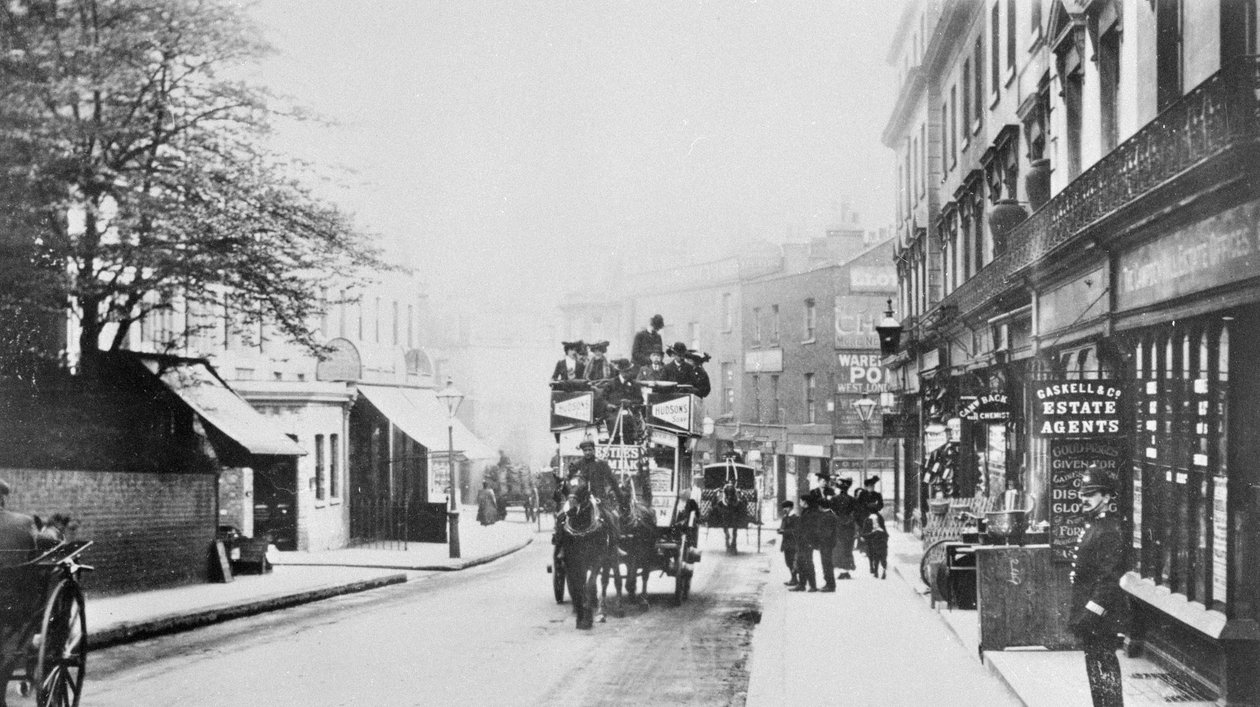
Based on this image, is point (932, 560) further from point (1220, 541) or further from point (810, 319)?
point (810, 319)

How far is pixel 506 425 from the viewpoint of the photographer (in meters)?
64.6

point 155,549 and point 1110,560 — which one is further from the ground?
point 1110,560

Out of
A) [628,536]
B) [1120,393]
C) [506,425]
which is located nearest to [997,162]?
[628,536]

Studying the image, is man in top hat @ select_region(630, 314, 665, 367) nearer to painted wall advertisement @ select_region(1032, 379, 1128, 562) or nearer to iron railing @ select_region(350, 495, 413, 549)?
painted wall advertisement @ select_region(1032, 379, 1128, 562)

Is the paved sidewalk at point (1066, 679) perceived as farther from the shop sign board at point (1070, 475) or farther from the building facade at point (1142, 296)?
the shop sign board at point (1070, 475)

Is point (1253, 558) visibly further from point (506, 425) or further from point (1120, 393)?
point (506, 425)

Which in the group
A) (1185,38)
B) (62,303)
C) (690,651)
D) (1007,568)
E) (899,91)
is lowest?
(690,651)

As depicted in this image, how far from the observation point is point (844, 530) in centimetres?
2369

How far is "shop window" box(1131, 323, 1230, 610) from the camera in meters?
9.90

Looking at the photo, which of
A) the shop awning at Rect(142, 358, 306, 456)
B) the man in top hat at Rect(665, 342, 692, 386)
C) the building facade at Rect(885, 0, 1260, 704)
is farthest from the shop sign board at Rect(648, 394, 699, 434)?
the shop awning at Rect(142, 358, 306, 456)

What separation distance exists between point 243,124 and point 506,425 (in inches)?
1751

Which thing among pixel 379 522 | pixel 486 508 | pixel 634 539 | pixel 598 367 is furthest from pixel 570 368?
pixel 486 508

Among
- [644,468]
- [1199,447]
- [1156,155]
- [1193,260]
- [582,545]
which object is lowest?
[582,545]

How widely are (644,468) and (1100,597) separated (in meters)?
10.5
